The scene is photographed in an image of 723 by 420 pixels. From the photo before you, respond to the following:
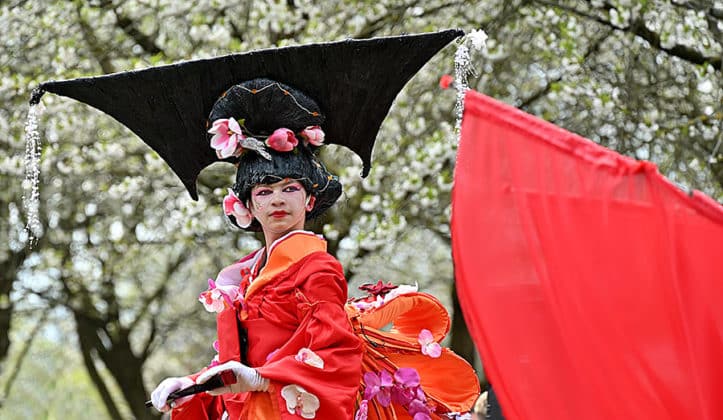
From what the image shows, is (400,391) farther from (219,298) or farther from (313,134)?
(313,134)

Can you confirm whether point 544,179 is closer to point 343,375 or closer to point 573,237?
point 573,237

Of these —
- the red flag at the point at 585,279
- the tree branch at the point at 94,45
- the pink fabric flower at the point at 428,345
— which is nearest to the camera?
the red flag at the point at 585,279

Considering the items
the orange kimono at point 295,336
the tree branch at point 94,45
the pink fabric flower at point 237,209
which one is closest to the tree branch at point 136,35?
the tree branch at point 94,45

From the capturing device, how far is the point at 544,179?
2.08 meters

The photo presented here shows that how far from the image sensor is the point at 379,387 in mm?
3541

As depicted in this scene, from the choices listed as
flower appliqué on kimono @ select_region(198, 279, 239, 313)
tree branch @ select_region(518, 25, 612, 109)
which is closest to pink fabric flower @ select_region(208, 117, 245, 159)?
flower appliqué on kimono @ select_region(198, 279, 239, 313)

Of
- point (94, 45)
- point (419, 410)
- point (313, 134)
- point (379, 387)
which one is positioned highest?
point (94, 45)

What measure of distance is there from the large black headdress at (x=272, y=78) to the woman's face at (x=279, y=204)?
0.98 feet

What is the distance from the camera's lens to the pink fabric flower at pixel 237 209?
3609 millimetres

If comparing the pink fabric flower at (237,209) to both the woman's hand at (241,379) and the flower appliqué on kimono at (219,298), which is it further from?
the woman's hand at (241,379)

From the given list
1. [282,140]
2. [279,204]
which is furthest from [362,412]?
[282,140]

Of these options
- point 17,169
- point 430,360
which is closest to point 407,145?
point 17,169

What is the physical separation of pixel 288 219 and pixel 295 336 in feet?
1.41

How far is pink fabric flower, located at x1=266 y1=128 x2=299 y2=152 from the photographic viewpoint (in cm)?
346
